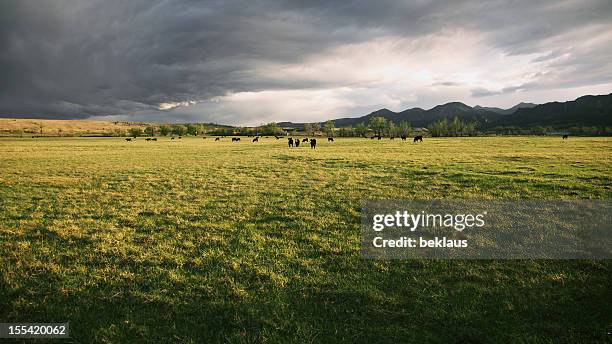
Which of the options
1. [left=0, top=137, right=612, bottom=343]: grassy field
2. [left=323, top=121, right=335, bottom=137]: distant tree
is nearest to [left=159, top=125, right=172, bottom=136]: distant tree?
[left=323, top=121, right=335, bottom=137]: distant tree

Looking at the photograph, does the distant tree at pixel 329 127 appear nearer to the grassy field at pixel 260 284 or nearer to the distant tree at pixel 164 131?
the distant tree at pixel 164 131

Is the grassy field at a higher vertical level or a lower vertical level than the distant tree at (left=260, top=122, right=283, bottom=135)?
lower

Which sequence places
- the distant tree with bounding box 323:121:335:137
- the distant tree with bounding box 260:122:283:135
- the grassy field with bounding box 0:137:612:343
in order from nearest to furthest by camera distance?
the grassy field with bounding box 0:137:612:343 → the distant tree with bounding box 323:121:335:137 → the distant tree with bounding box 260:122:283:135

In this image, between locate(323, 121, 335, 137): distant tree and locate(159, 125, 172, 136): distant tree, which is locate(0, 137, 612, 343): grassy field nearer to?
locate(323, 121, 335, 137): distant tree

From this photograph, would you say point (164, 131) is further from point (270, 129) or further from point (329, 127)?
point (329, 127)

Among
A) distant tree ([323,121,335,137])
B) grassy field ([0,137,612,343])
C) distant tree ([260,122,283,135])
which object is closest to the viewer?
grassy field ([0,137,612,343])

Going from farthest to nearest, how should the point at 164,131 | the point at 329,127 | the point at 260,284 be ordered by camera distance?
the point at 164,131 → the point at 329,127 → the point at 260,284

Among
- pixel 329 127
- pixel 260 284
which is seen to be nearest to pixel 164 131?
pixel 329 127

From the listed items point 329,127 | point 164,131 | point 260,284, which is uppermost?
point 164,131

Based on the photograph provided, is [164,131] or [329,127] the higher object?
[164,131]

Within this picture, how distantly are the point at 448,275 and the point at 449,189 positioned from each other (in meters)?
10.4

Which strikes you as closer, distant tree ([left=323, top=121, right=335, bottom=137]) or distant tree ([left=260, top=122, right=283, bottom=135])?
distant tree ([left=323, top=121, right=335, bottom=137])

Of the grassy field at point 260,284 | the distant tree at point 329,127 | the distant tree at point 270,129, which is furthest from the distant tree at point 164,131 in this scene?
the grassy field at point 260,284

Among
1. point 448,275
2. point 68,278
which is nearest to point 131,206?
point 68,278
